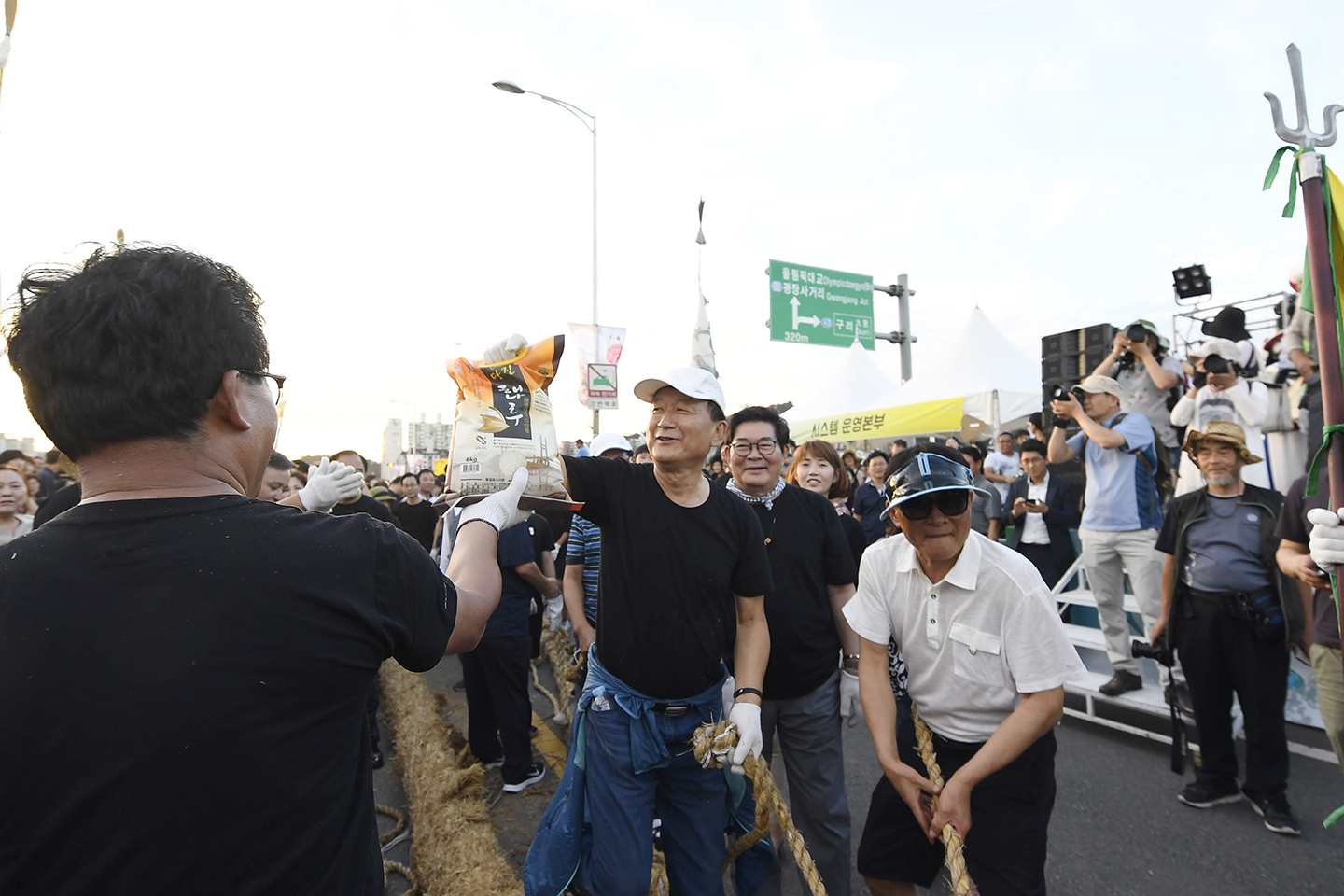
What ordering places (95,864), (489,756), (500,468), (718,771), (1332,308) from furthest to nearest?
(489,756) → (718,771) → (1332,308) → (500,468) → (95,864)

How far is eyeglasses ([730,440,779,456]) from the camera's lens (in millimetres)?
3205

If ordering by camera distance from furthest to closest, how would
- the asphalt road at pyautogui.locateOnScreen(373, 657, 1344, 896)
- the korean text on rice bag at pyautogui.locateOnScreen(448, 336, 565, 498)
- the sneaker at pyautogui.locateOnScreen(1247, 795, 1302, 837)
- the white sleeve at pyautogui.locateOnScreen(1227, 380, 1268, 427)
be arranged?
1. the white sleeve at pyautogui.locateOnScreen(1227, 380, 1268, 427)
2. the sneaker at pyautogui.locateOnScreen(1247, 795, 1302, 837)
3. the asphalt road at pyautogui.locateOnScreen(373, 657, 1344, 896)
4. the korean text on rice bag at pyautogui.locateOnScreen(448, 336, 565, 498)

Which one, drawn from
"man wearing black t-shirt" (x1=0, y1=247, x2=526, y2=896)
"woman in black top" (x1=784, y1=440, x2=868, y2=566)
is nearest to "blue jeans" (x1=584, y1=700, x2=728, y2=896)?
"man wearing black t-shirt" (x1=0, y1=247, x2=526, y2=896)

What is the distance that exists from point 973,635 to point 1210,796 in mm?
2757

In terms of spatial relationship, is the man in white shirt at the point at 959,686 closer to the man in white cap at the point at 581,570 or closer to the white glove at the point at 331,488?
the white glove at the point at 331,488

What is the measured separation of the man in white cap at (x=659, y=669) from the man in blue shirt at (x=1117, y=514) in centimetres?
357

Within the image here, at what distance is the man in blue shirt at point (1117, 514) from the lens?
15.6 ft

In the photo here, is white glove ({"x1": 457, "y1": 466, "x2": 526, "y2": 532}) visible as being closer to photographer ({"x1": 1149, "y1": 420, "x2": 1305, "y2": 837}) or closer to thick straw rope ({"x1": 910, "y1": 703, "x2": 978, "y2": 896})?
thick straw rope ({"x1": 910, "y1": 703, "x2": 978, "y2": 896})

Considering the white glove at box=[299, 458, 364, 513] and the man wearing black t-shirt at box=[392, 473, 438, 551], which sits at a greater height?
the white glove at box=[299, 458, 364, 513]

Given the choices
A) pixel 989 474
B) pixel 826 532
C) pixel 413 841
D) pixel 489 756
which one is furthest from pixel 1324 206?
pixel 989 474

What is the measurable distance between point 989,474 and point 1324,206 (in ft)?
22.5

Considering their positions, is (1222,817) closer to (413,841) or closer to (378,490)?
(413,841)

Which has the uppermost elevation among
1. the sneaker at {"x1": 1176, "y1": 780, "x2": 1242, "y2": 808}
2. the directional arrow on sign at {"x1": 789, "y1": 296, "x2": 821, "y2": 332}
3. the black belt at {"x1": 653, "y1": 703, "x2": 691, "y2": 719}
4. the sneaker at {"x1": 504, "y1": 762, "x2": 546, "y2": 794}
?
the directional arrow on sign at {"x1": 789, "y1": 296, "x2": 821, "y2": 332}

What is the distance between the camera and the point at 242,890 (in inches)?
38.7
